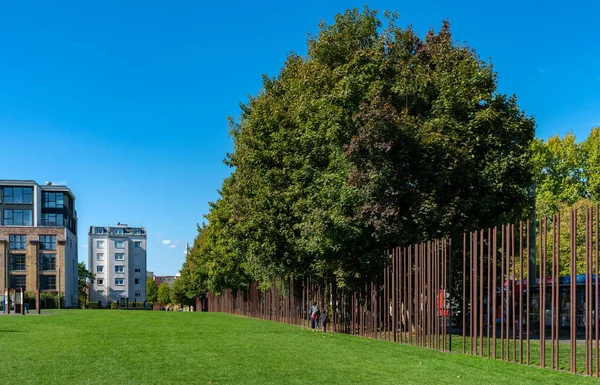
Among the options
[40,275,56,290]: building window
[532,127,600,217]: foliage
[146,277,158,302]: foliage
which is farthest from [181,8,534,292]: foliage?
[146,277,158,302]: foliage

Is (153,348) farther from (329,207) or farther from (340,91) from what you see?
(340,91)

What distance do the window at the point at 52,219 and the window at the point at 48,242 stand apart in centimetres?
283

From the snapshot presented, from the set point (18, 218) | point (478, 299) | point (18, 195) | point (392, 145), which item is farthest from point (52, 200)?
point (392, 145)

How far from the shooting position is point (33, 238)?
9738 cm

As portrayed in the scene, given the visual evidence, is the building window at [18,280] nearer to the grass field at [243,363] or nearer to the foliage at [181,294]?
the foliage at [181,294]

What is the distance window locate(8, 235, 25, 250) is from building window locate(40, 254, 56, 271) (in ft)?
10.2

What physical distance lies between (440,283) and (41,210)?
300 feet

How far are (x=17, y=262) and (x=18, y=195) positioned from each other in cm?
972

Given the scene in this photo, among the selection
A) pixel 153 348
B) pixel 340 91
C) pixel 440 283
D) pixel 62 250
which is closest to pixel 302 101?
pixel 340 91

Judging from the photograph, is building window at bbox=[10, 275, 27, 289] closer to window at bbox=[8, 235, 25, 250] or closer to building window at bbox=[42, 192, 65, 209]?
window at bbox=[8, 235, 25, 250]

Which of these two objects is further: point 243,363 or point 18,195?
point 18,195

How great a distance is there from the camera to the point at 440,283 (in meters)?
19.7

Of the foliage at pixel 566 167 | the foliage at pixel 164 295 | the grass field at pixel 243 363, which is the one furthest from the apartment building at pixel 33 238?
the grass field at pixel 243 363

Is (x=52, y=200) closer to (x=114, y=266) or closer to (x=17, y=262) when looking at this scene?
(x=17, y=262)
